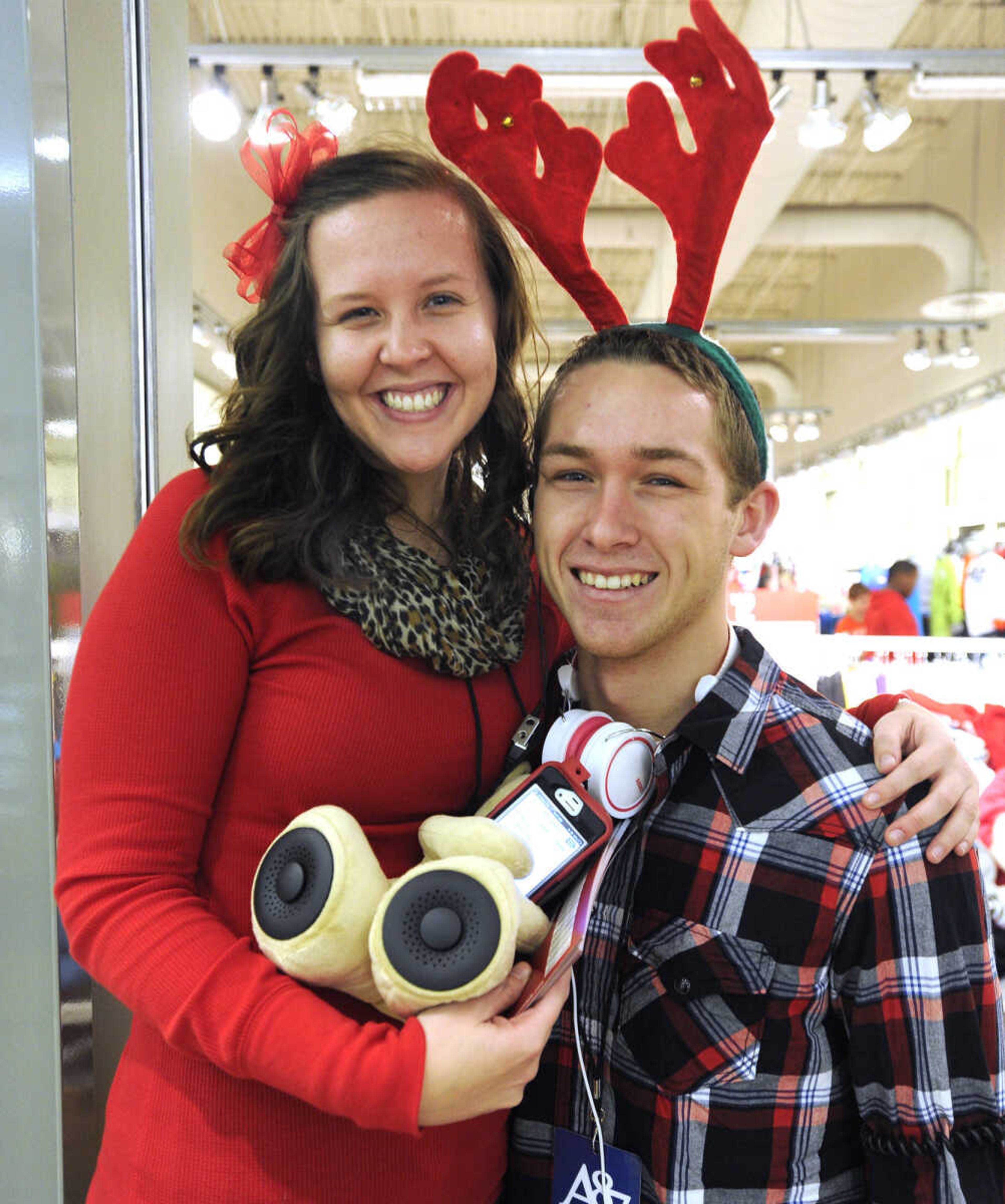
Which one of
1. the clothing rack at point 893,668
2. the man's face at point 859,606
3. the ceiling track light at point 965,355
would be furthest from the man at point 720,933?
the ceiling track light at point 965,355

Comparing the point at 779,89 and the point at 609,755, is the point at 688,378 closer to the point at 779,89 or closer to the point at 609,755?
the point at 609,755

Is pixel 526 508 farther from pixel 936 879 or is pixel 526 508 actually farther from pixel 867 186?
pixel 867 186

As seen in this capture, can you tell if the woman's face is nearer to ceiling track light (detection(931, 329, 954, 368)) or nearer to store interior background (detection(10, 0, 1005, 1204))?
store interior background (detection(10, 0, 1005, 1204))

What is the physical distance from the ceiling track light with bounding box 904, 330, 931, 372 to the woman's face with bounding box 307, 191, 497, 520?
869cm

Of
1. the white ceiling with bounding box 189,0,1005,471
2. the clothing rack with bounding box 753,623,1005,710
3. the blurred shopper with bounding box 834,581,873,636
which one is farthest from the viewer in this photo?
the blurred shopper with bounding box 834,581,873,636

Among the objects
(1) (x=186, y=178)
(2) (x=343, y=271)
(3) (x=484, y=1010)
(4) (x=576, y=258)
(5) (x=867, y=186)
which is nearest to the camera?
(3) (x=484, y=1010)

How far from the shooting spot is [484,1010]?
78 cm

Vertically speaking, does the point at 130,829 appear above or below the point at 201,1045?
above

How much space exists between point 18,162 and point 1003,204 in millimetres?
8890

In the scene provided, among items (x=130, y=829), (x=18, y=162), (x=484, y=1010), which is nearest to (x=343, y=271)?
(x=18, y=162)

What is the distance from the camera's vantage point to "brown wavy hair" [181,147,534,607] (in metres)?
0.97

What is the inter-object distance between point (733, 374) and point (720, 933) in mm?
621

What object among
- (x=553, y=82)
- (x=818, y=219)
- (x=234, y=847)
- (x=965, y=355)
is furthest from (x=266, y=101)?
(x=965, y=355)

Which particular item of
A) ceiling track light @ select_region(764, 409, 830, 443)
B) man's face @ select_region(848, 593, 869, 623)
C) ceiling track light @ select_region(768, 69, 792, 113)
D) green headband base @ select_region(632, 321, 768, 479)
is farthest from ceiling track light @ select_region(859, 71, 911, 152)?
ceiling track light @ select_region(764, 409, 830, 443)
